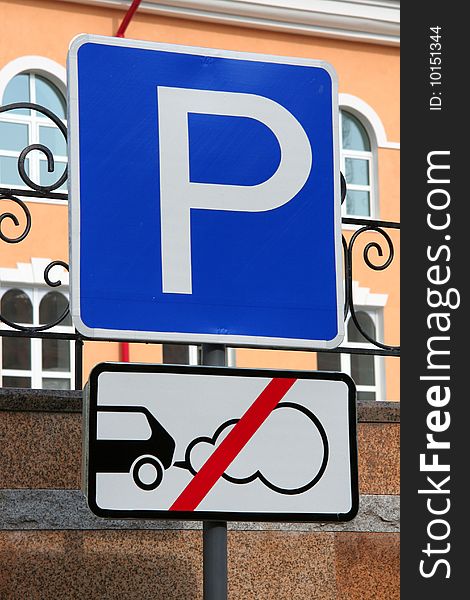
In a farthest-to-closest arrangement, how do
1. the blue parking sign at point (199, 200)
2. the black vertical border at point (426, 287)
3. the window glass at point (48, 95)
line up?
the window glass at point (48, 95) < the black vertical border at point (426, 287) < the blue parking sign at point (199, 200)

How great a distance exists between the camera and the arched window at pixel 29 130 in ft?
65.4

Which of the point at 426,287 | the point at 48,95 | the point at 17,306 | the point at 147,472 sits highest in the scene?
the point at 48,95

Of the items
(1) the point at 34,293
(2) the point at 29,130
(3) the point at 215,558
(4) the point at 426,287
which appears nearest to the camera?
(3) the point at 215,558

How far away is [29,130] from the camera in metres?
20.2

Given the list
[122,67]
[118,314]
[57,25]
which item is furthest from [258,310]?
[57,25]

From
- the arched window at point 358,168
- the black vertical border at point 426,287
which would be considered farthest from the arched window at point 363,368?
the black vertical border at point 426,287

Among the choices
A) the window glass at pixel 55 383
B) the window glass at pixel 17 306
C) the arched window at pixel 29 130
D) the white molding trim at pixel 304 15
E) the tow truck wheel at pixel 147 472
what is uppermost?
the white molding trim at pixel 304 15

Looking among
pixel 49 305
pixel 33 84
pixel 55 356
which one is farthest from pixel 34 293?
pixel 33 84

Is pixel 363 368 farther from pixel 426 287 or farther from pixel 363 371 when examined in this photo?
pixel 426 287

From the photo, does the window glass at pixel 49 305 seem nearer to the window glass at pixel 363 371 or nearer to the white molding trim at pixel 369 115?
the window glass at pixel 363 371

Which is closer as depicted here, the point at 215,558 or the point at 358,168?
the point at 215,558

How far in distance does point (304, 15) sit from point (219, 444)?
63.6ft

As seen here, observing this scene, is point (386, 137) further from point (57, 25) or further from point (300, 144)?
point (300, 144)

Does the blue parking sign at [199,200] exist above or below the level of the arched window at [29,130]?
below
